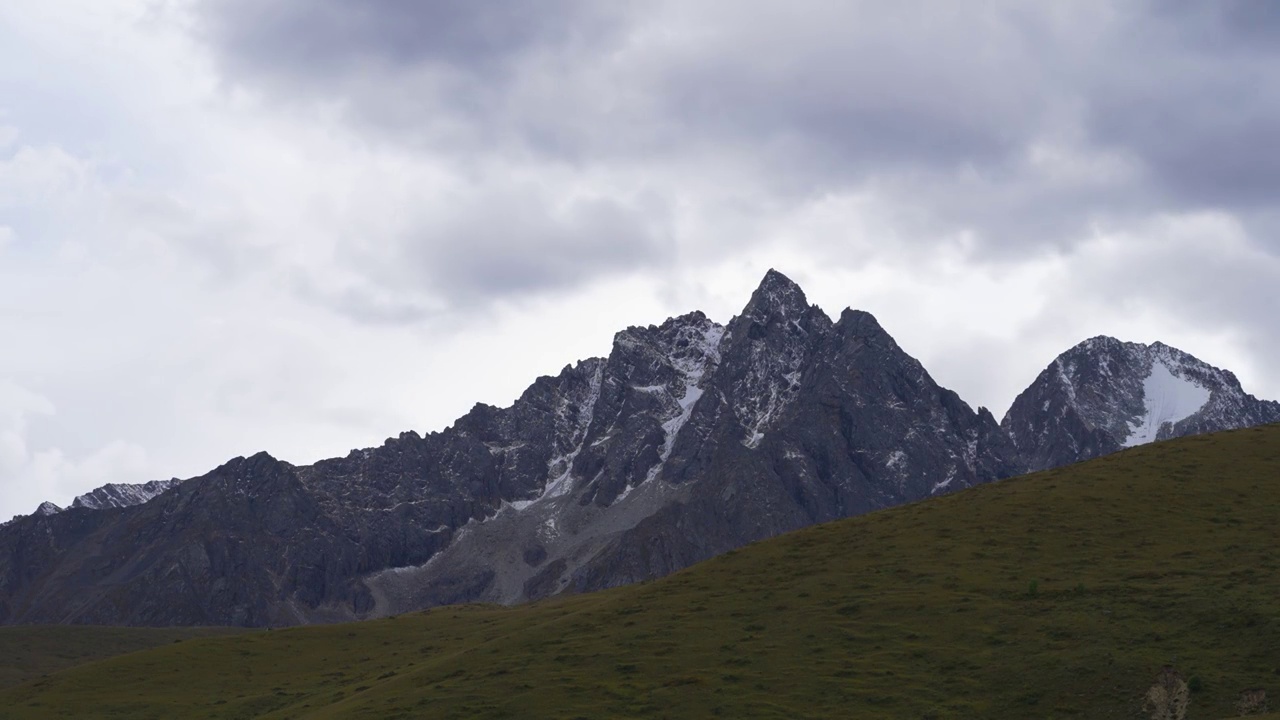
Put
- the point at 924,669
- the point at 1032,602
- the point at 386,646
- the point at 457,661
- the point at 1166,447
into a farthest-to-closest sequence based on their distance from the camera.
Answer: the point at 386,646 → the point at 1166,447 → the point at 457,661 → the point at 1032,602 → the point at 924,669

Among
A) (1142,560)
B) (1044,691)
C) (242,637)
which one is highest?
(242,637)

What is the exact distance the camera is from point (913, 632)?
81562 mm

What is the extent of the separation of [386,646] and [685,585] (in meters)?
39.3

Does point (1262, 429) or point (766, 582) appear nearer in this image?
point (766, 582)

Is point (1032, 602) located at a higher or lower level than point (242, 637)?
lower

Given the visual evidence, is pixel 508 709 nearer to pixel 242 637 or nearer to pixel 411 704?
pixel 411 704

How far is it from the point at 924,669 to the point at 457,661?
1348 inches

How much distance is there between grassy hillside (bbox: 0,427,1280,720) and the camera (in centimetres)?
7206

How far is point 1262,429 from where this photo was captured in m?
117

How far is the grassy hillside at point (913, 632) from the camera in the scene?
72062mm

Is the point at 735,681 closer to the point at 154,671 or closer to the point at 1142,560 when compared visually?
the point at 1142,560

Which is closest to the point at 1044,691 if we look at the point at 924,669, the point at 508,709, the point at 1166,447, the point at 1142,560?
the point at 924,669

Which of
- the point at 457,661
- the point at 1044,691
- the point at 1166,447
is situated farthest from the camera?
the point at 1166,447

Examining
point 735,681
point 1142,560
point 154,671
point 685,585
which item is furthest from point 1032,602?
point 154,671
